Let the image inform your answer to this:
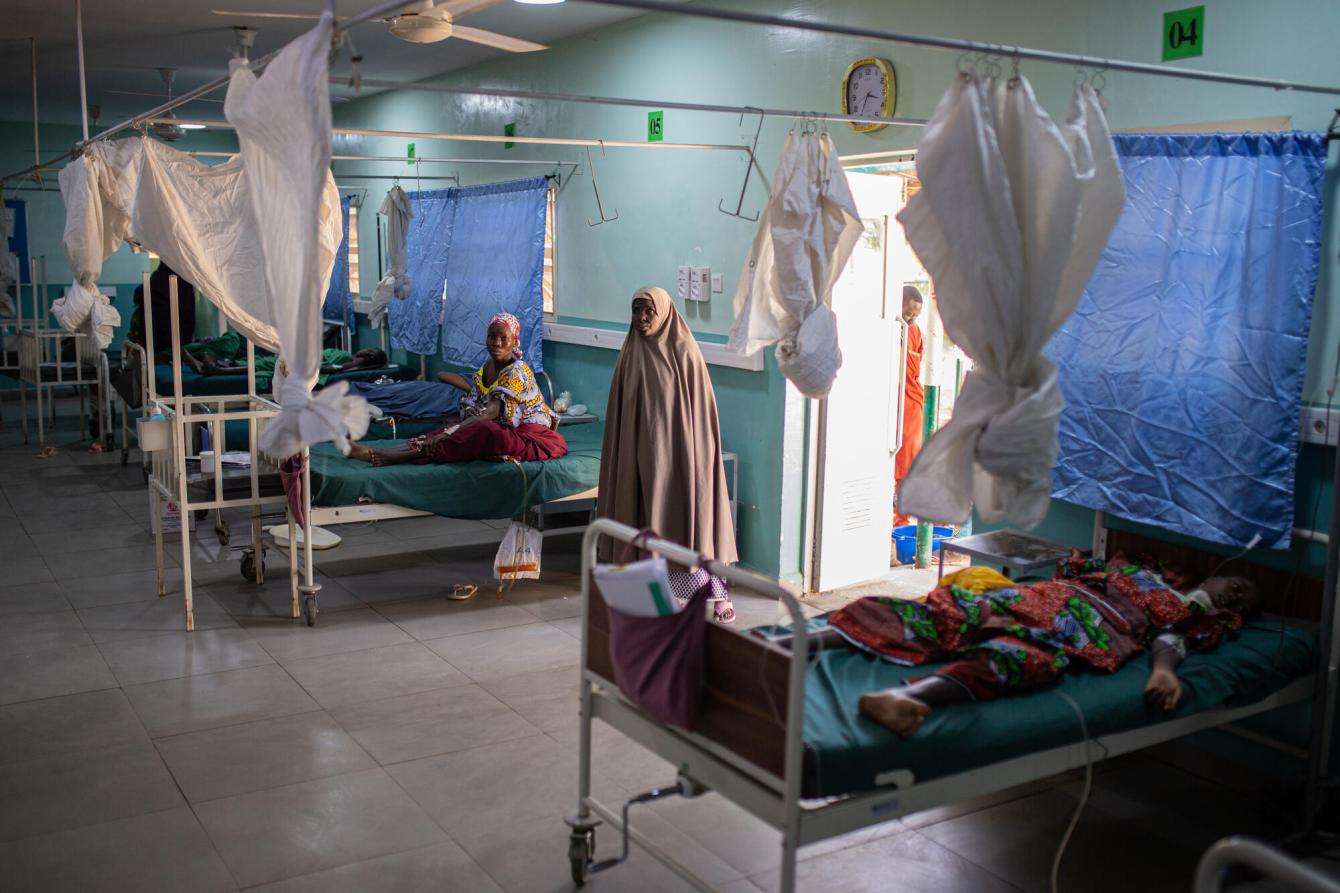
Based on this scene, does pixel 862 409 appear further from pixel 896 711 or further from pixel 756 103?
pixel 896 711

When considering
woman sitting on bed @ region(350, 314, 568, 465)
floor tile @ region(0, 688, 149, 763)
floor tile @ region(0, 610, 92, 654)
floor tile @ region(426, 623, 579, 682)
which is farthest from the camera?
woman sitting on bed @ region(350, 314, 568, 465)

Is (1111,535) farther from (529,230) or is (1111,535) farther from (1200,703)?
(529,230)

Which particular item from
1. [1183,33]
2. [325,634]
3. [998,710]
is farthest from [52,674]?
[1183,33]

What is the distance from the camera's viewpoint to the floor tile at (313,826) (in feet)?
11.3

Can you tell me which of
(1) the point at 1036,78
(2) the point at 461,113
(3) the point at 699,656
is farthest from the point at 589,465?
(2) the point at 461,113

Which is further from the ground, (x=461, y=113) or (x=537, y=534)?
(x=461, y=113)

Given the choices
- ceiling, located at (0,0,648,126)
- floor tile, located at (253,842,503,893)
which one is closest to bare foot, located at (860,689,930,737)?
floor tile, located at (253,842,503,893)

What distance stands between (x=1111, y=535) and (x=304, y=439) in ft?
10.3

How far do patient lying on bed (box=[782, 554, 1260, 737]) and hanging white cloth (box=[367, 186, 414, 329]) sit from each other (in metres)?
6.67

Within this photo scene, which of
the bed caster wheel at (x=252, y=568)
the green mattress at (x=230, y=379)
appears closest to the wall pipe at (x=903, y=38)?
the bed caster wheel at (x=252, y=568)

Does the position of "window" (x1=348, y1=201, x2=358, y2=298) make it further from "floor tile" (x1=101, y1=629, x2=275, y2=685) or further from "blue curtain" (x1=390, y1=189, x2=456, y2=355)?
"floor tile" (x1=101, y1=629, x2=275, y2=685)

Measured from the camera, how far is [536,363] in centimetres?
805

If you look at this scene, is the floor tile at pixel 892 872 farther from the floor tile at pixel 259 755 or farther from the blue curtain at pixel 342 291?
the blue curtain at pixel 342 291

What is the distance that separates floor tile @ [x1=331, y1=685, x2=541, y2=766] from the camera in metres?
4.30
